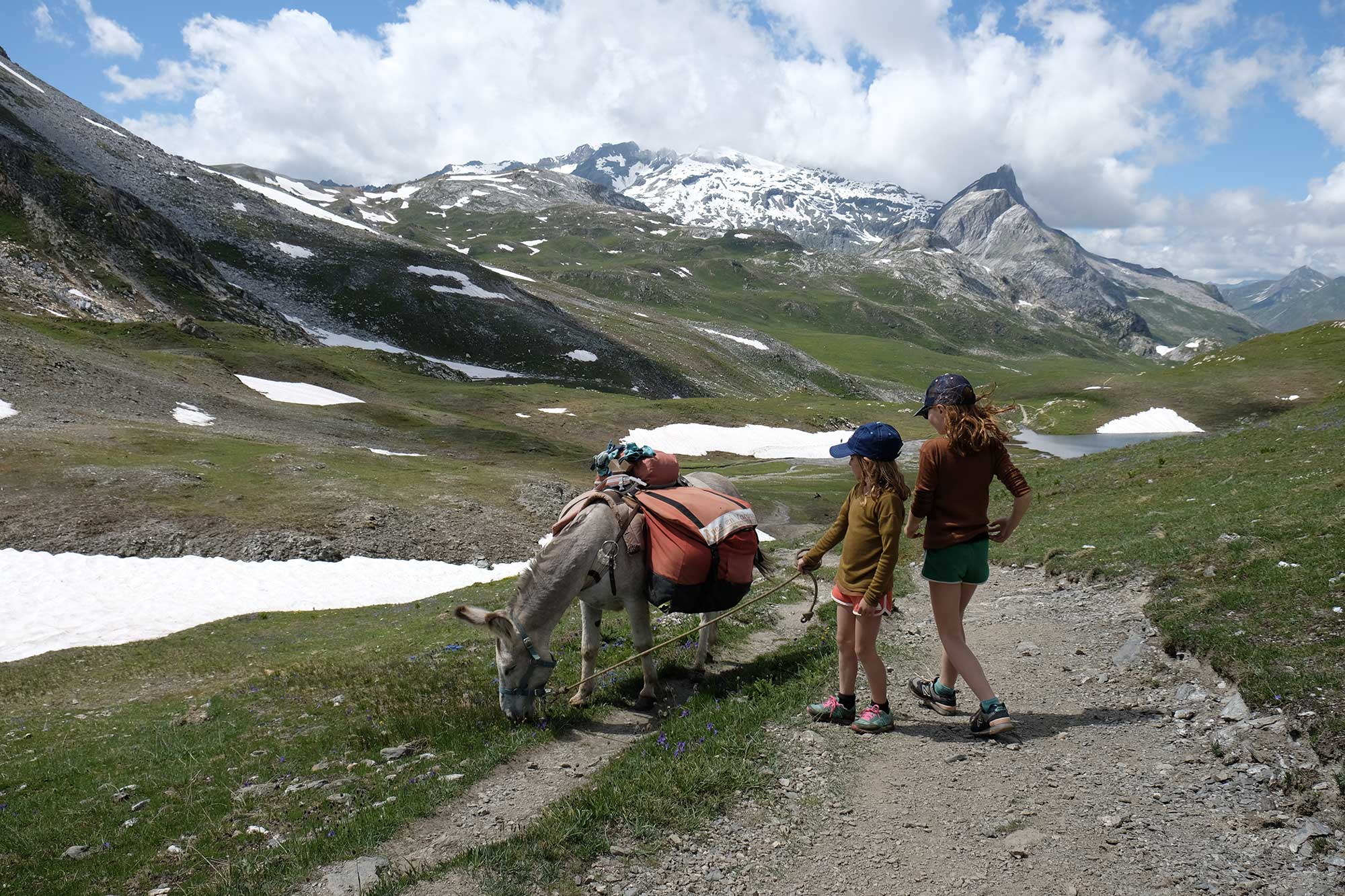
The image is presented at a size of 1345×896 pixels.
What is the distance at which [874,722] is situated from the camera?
9172 mm

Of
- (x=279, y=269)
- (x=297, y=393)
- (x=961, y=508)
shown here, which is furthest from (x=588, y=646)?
(x=279, y=269)

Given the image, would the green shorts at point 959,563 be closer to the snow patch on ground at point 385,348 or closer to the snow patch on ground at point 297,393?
the snow patch on ground at point 297,393

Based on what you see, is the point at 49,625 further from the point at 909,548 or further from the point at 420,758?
the point at 909,548

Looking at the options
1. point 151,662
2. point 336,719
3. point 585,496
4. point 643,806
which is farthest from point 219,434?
point 643,806

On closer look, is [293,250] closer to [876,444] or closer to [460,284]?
[460,284]

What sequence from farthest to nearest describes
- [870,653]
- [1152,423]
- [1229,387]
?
[1229,387] < [1152,423] < [870,653]

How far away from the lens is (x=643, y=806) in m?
7.50

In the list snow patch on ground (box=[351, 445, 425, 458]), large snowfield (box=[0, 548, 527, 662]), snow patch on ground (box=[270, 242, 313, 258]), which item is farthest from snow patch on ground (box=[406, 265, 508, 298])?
large snowfield (box=[0, 548, 527, 662])

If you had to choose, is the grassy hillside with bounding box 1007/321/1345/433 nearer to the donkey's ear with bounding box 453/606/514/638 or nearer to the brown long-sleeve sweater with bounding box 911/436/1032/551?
the brown long-sleeve sweater with bounding box 911/436/1032/551

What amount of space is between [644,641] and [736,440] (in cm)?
7306

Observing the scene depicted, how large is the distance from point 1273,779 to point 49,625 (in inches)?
1309

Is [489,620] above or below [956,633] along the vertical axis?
above

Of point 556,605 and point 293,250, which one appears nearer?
point 556,605

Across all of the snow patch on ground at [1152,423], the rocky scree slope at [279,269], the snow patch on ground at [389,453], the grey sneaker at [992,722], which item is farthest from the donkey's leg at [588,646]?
the snow patch on ground at [1152,423]
